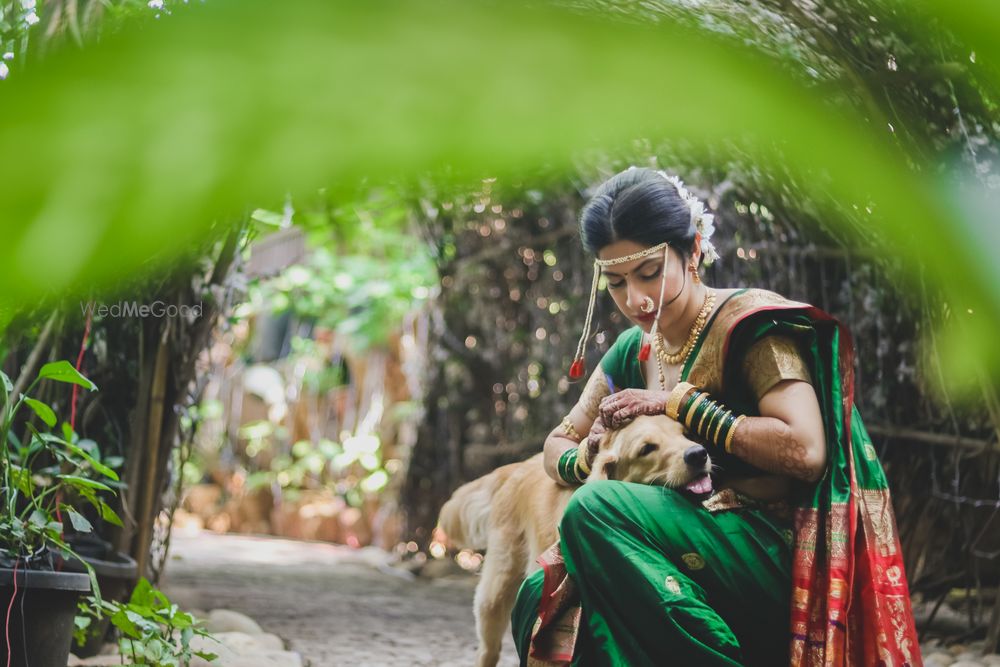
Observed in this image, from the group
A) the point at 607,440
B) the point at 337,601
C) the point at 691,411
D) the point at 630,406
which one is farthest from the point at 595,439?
the point at 337,601

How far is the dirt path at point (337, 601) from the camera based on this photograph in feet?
11.6

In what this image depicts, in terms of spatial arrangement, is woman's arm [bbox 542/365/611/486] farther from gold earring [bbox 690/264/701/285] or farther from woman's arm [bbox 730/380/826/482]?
woman's arm [bbox 730/380/826/482]

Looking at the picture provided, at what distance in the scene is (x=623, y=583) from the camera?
205 cm

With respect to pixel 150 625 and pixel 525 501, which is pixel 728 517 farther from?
pixel 150 625

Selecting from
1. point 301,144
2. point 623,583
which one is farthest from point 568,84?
point 623,583

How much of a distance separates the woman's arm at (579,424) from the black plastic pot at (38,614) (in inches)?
43.7

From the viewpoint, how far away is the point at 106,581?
2896 millimetres

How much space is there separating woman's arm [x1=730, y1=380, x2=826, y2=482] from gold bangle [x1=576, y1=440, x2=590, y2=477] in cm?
→ 40

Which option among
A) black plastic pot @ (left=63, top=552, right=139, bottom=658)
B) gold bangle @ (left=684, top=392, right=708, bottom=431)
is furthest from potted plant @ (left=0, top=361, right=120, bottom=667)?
gold bangle @ (left=684, top=392, right=708, bottom=431)

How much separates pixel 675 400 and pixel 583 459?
33 centimetres

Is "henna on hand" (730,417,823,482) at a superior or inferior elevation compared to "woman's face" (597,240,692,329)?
inferior

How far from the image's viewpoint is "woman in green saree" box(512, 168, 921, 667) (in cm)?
200

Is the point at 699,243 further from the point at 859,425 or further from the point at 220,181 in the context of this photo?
the point at 220,181

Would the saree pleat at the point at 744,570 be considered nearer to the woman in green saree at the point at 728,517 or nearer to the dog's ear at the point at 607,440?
the woman in green saree at the point at 728,517
